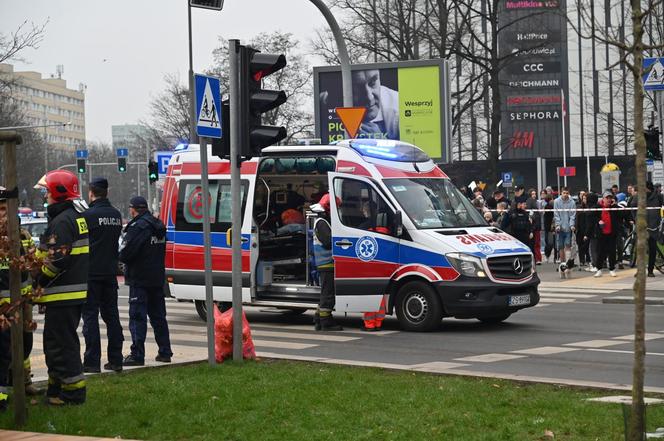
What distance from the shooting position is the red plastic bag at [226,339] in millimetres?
11953

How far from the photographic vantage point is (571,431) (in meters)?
7.72

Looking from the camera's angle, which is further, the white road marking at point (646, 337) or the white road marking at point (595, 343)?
the white road marking at point (646, 337)

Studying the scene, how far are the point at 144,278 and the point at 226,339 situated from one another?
3.68 feet

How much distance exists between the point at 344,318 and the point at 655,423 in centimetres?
1034

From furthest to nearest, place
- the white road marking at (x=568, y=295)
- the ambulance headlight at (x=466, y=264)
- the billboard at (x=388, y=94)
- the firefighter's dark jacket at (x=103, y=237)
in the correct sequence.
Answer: the billboard at (x=388, y=94) → the white road marking at (x=568, y=295) → the ambulance headlight at (x=466, y=264) → the firefighter's dark jacket at (x=103, y=237)

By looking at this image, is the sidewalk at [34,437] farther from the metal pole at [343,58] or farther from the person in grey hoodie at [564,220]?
the person in grey hoodie at [564,220]

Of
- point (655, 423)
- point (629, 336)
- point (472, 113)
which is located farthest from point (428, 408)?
point (472, 113)

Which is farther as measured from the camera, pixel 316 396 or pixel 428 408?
pixel 316 396

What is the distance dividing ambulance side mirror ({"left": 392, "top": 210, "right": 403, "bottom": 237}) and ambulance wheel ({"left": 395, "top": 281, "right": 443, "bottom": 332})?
0.68m

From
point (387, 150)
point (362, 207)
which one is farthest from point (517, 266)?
point (387, 150)

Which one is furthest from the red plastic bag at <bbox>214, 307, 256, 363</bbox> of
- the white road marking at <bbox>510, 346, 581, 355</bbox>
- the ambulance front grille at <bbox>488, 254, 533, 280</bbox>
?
the ambulance front grille at <bbox>488, 254, 533, 280</bbox>

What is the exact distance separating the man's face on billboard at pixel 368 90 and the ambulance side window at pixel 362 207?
47.4 ft

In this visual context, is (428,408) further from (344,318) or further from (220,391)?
(344,318)

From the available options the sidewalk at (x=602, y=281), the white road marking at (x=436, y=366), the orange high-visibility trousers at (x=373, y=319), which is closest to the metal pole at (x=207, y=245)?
the white road marking at (x=436, y=366)
